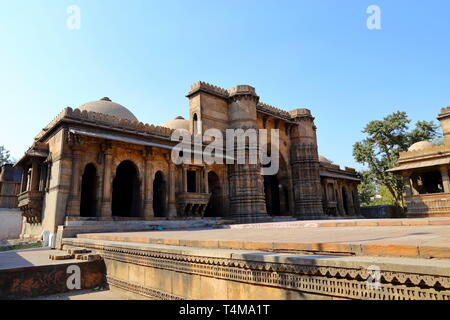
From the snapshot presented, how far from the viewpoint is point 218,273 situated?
370 centimetres

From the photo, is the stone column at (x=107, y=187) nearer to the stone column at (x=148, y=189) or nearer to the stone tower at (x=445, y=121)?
the stone column at (x=148, y=189)

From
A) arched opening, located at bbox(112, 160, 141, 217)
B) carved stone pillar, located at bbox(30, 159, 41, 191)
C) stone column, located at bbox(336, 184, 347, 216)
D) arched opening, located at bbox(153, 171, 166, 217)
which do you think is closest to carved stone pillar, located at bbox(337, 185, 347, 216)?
stone column, located at bbox(336, 184, 347, 216)

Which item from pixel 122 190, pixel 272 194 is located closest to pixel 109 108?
pixel 122 190

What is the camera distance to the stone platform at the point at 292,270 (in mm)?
2295

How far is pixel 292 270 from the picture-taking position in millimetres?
2932

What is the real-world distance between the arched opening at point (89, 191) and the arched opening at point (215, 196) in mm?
6567

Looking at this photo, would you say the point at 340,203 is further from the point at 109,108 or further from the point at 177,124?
the point at 109,108

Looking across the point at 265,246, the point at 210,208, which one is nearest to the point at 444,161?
the point at 210,208

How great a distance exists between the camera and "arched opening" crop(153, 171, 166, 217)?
14.6 m

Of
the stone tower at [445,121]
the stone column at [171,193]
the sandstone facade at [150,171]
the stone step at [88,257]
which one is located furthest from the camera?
the stone tower at [445,121]

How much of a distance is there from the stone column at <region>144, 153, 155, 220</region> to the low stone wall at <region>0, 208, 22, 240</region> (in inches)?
531

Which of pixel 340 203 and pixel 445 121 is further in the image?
pixel 340 203

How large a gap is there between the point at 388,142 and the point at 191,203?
952 inches

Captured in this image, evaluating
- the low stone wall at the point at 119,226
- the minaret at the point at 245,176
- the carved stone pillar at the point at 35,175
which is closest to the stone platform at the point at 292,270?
the low stone wall at the point at 119,226
